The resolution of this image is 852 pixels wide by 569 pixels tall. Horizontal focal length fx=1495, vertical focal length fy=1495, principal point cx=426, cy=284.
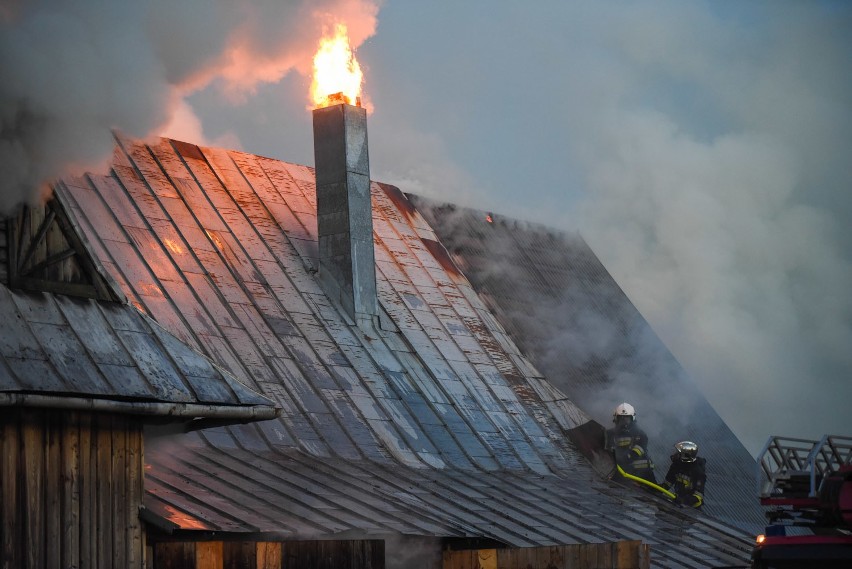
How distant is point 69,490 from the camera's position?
45.2 ft

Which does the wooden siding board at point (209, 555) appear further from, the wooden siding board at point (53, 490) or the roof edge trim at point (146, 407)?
the wooden siding board at point (53, 490)

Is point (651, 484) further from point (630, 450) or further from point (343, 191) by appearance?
point (343, 191)

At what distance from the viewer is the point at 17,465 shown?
13414mm

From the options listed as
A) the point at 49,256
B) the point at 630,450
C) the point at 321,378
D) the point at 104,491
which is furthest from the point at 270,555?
the point at 630,450

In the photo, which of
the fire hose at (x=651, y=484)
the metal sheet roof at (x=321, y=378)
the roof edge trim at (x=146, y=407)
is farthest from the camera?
the fire hose at (x=651, y=484)

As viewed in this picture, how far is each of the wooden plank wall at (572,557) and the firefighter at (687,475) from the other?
767 cm

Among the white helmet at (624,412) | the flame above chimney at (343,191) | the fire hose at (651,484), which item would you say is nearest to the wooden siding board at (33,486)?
the flame above chimney at (343,191)

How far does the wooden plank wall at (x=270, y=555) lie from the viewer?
1440 centimetres

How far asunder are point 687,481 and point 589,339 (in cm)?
547

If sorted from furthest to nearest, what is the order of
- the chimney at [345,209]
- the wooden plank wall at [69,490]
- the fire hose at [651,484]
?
the chimney at [345,209]
the fire hose at [651,484]
the wooden plank wall at [69,490]

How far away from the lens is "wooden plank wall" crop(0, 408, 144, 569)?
13.3 meters

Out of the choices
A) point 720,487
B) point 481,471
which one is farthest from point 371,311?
point 720,487

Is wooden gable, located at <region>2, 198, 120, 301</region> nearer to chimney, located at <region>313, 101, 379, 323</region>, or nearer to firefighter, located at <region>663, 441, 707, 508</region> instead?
chimney, located at <region>313, 101, 379, 323</region>

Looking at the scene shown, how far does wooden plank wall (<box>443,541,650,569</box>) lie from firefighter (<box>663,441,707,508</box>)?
7.67m
